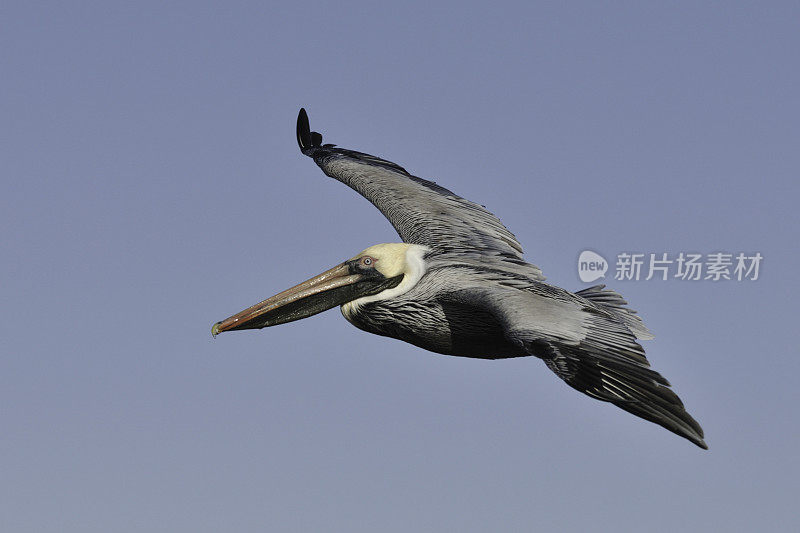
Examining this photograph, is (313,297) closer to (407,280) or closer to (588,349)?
(407,280)

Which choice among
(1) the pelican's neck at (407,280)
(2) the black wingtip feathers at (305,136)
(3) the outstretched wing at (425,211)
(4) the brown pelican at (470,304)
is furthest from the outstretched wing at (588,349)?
(2) the black wingtip feathers at (305,136)

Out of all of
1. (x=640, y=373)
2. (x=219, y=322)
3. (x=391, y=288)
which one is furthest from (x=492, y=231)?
(x=640, y=373)

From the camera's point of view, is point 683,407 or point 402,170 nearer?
point 683,407

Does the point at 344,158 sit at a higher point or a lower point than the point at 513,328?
higher

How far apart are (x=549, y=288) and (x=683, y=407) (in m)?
2.77

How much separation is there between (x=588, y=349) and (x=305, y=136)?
30.3ft

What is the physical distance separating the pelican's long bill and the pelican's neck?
0.08m

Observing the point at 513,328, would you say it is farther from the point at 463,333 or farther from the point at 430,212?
the point at 430,212

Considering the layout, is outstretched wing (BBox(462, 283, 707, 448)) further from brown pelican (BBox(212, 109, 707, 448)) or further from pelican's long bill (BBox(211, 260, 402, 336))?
pelican's long bill (BBox(211, 260, 402, 336))

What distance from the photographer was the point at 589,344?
31.6ft

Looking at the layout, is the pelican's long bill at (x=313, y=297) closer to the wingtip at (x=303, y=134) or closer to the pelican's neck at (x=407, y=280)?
the pelican's neck at (x=407, y=280)

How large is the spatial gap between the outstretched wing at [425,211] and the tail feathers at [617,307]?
1.07 m

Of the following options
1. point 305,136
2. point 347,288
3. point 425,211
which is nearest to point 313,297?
point 347,288

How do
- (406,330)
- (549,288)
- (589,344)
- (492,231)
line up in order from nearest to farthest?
1. (589,344)
2. (549,288)
3. (406,330)
4. (492,231)
